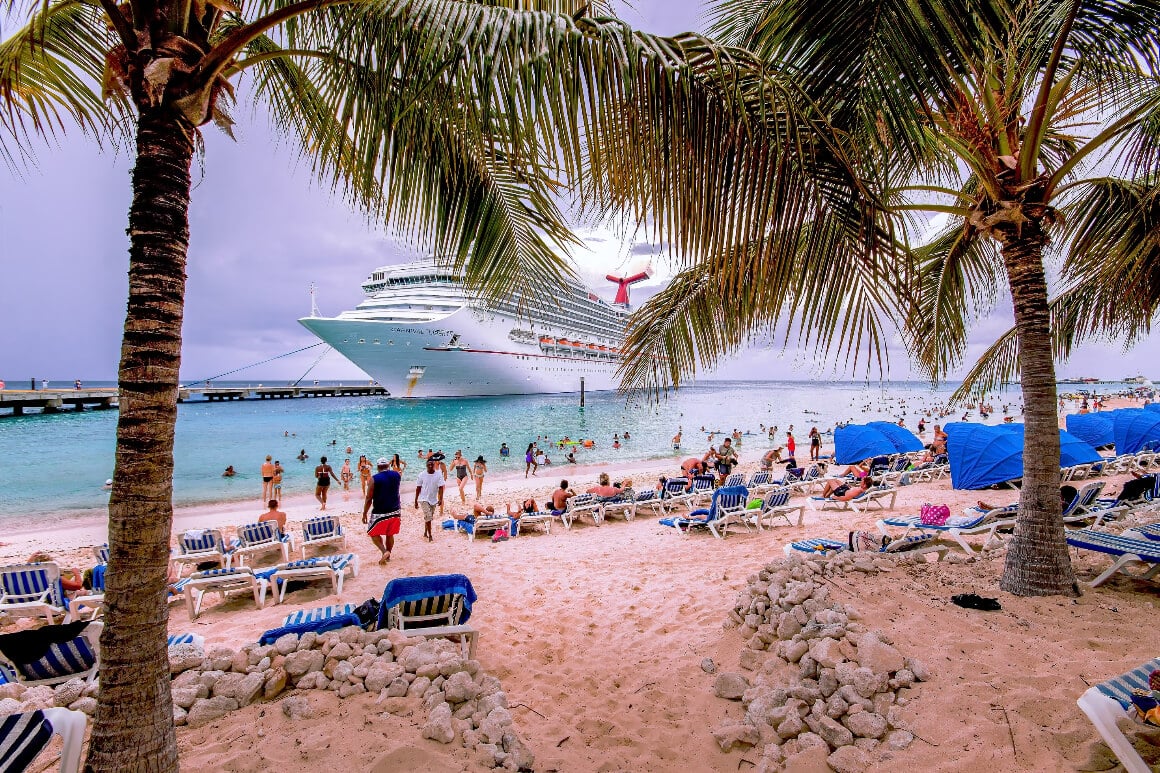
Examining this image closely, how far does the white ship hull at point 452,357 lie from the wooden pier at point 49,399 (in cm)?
3100

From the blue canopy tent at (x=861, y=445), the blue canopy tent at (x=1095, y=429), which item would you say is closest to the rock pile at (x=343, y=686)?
the blue canopy tent at (x=861, y=445)

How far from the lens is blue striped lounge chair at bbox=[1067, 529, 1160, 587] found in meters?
4.00

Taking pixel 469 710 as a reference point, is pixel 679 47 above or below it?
above

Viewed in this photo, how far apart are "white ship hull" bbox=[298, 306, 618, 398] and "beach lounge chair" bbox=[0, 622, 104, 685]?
1387 inches

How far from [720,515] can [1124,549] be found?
4.89 metres

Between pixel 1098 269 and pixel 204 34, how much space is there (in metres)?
7.59

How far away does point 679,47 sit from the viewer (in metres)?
1.81

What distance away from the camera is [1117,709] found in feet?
6.69

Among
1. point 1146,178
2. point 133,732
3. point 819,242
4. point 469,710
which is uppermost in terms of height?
point 1146,178

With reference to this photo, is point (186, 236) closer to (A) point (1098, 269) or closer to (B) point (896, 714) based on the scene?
(B) point (896, 714)

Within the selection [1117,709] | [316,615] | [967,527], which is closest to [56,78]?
[316,615]

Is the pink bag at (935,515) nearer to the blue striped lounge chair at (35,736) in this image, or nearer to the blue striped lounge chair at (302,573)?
the blue striped lounge chair at (302,573)

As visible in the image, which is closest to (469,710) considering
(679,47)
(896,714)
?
(896,714)

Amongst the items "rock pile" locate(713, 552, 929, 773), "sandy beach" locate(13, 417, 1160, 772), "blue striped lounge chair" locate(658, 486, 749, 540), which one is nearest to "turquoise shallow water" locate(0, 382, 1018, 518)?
"blue striped lounge chair" locate(658, 486, 749, 540)
